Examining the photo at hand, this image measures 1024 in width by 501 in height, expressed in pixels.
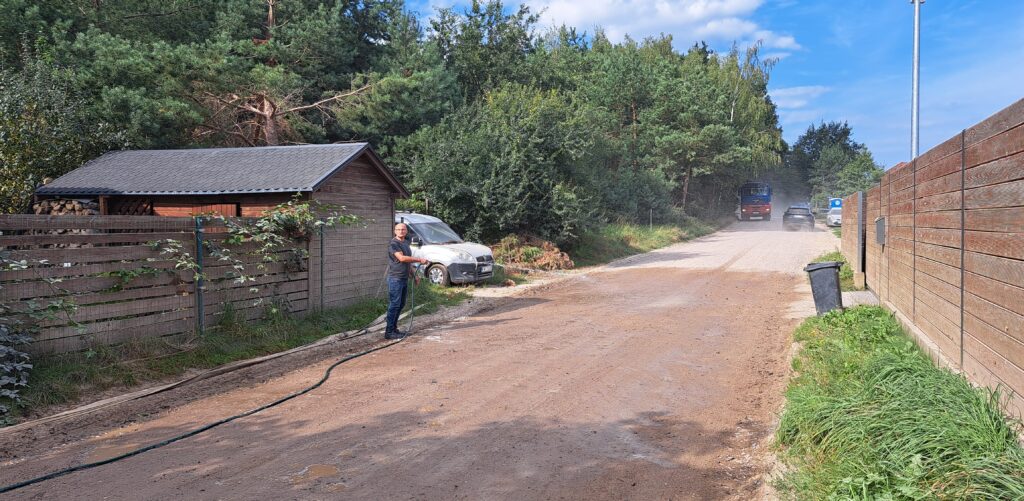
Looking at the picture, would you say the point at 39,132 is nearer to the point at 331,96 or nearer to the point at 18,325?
the point at 18,325

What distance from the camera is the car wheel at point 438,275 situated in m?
16.2

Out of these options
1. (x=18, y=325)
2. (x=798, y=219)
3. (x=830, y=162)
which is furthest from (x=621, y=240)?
(x=830, y=162)

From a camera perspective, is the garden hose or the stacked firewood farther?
the stacked firewood

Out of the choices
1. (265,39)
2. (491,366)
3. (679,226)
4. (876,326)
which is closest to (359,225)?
(491,366)

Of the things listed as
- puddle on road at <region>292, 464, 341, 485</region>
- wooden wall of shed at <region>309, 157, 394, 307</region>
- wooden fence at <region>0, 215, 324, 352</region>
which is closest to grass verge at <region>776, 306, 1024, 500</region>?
puddle on road at <region>292, 464, 341, 485</region>

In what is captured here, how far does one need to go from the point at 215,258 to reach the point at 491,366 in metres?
4.15

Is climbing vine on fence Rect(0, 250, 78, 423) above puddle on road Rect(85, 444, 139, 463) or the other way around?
above

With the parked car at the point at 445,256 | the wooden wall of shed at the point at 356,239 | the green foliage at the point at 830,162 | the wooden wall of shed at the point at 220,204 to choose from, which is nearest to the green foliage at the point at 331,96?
the wooden wall of shed at the point at 220,204

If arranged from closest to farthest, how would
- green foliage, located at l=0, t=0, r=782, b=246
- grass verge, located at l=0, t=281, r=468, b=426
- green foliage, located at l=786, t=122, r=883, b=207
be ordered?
grass verge, located at l=0, t=281, r=468, b=426 < green foliage, located at l=0, t=0, r=782, b=246 < green foliage, located at l=786, t=122, r=883, b=207

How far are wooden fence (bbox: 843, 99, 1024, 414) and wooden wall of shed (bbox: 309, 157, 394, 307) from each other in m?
8.71

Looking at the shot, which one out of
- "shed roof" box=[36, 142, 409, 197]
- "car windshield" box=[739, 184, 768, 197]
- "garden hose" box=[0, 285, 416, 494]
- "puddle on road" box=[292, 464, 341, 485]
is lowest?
"garden hose" box=[0, 285, 416, 494]

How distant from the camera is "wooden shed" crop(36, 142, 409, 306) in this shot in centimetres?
1179

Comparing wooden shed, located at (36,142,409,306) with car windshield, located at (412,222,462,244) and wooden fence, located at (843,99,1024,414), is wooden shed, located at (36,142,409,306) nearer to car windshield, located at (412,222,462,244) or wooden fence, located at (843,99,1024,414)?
car windshield, located at (412,222,462,244)

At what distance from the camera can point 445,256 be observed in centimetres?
1614
